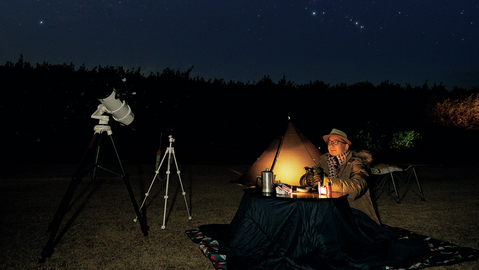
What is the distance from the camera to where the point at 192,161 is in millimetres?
13648

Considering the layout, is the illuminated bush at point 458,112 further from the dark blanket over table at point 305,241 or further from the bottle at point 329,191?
the bottle at point 329,191

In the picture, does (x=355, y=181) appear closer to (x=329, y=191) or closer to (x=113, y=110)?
(x=329, y=191)

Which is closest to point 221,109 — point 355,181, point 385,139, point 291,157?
point 291,157

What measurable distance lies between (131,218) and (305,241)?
291 centimetres

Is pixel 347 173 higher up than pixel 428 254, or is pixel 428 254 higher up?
pixel 347 173

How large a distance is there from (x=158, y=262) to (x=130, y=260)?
31cm

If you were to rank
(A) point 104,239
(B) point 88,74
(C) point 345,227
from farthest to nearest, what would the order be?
(B) point 88,74 < (A) point 104,239 < (C) point 345,227

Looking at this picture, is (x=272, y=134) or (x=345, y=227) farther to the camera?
(x=272, y=134)

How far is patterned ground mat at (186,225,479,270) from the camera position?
308cm

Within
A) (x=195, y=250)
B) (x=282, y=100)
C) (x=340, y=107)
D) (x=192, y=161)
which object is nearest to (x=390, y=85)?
(x=340, y=107)

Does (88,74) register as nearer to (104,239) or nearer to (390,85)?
(104,239)

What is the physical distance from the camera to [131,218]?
475 cm

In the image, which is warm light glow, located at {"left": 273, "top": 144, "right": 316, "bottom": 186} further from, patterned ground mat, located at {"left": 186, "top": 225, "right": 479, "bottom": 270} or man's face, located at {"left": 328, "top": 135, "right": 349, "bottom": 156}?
patterned ground mat, located at {"left": 186, "top": 225, "right": 479, "bottom": 270}

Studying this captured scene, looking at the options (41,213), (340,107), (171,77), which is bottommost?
(41,213)
